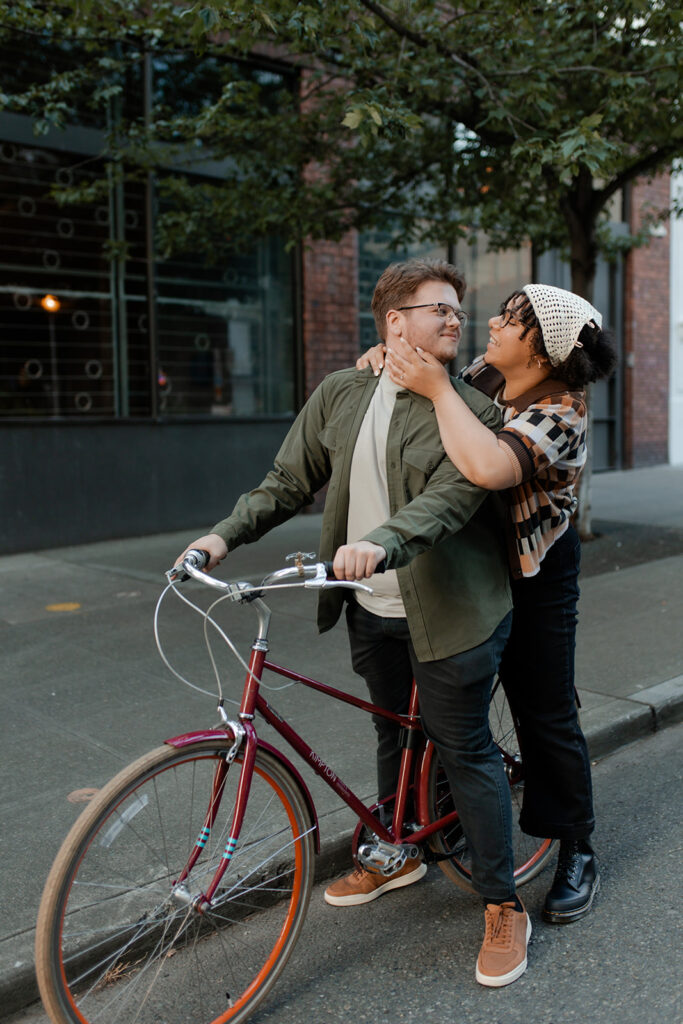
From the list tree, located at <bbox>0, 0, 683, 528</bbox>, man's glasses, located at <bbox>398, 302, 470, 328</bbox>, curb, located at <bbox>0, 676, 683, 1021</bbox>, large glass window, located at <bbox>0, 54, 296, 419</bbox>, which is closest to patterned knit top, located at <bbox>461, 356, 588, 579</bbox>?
man's glasses, located at <bbox>398, 302, 470, 328</bbox>

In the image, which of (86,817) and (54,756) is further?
(54,756)

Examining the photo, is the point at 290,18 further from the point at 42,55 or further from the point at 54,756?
the point at 42,55

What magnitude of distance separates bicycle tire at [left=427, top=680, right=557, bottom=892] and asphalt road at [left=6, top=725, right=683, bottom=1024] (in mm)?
92

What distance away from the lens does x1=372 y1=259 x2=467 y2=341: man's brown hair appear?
2.62 meters

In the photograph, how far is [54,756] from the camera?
424 cm

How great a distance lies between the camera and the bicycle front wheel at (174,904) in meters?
2.31

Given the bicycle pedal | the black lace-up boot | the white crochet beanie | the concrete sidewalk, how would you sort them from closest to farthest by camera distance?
the white crochet beanie → the bicycle pedal → the black lace-up boot → the concrete sidewalk

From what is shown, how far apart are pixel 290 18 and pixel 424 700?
4.31 m

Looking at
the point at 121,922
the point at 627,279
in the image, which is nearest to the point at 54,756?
the point at 121,922

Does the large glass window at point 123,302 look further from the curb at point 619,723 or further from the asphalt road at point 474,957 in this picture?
the asphalt road at point 474,957

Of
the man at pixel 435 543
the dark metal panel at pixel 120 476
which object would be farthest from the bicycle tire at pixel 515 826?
the dark metal panel at pixel 120 476

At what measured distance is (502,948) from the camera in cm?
278

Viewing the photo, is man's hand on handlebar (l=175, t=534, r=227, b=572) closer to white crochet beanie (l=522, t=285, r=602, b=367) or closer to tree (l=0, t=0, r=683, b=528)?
white crochet beanie (l=522, t=285, r=602, b=367)

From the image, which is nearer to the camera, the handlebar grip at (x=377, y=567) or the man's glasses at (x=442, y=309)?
the handlebar grip at (x=377, y=567)
